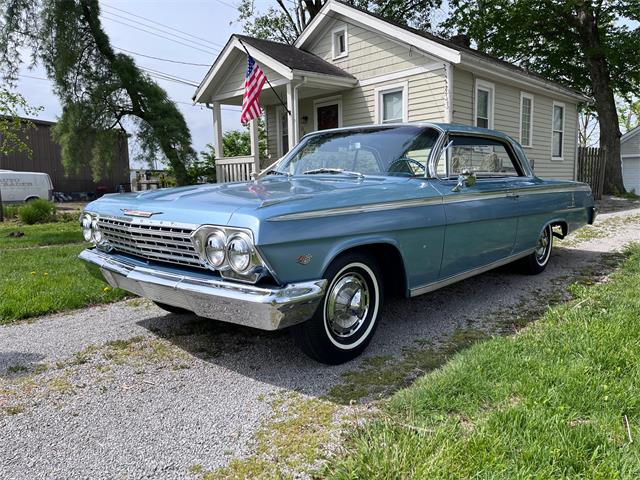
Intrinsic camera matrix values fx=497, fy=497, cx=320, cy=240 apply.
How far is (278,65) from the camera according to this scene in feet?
38.8

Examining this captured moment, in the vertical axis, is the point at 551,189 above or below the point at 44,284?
above

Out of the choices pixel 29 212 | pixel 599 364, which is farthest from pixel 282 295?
pixel 29 212

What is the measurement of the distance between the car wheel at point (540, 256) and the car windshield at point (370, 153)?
7.18 ft

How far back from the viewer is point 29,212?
13.0m

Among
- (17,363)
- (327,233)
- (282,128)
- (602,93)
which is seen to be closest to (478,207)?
(327,233)

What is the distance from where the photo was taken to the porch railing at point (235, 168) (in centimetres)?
1310

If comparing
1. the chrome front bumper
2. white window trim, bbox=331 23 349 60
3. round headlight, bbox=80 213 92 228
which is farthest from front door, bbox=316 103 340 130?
the chrome front bumper

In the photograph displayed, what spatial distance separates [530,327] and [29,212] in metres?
13.1

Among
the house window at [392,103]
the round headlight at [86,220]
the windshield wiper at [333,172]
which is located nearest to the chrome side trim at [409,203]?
the windshield wiper at [333,172]

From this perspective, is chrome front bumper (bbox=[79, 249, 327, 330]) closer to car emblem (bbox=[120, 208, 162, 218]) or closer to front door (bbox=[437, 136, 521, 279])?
car emblem (bbox=[120, 208, 162, 218])

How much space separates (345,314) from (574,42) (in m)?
21.1

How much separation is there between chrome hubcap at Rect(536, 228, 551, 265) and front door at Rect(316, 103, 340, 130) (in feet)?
28.3

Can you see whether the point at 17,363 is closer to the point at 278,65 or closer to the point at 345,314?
the point at 345,314

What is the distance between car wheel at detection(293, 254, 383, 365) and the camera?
2945mm
